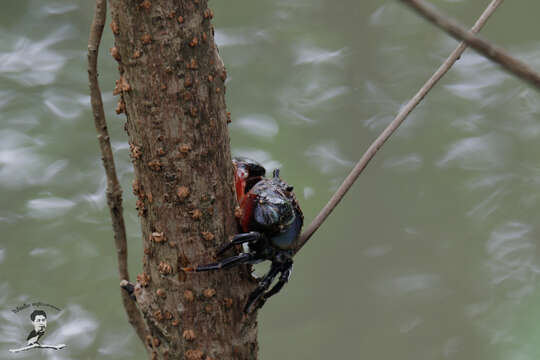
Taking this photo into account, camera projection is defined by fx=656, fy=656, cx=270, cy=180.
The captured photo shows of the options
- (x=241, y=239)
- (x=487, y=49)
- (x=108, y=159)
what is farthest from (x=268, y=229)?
(x=487, y=49)

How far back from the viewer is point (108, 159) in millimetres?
1312

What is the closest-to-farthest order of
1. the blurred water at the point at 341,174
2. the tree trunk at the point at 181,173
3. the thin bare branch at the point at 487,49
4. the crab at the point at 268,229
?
the thin bare branch at the point at 487,49
the tree trunk at the point at 181,173
the crab at the point at 268,229
the blurred water at the point at 341,174

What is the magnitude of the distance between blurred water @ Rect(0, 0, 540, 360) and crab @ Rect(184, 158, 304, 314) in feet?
4.61

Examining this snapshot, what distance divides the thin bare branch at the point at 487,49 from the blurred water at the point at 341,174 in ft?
7.17

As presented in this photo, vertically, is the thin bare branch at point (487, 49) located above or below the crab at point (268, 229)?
below

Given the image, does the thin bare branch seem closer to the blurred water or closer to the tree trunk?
the tree trunk

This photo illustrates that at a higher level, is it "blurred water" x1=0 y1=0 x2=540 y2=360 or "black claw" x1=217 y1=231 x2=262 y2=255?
"blurred water" x1=0 y1=0 x2=540 y2=360

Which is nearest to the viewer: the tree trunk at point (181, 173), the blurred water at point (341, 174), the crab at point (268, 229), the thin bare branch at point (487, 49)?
the thin bare branch at point (487, 49)

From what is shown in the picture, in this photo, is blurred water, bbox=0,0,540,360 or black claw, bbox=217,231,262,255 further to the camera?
blurred water, bbox=0,0,540,360

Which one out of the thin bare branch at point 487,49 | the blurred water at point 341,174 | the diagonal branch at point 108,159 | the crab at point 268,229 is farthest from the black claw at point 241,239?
the blurred water at point 341,174

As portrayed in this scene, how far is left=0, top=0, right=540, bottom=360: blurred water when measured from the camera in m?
2.64

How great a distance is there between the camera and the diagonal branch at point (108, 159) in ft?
3.99

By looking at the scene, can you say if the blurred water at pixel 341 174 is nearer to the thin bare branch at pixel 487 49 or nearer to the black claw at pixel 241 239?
the black claw at pixel 241 239

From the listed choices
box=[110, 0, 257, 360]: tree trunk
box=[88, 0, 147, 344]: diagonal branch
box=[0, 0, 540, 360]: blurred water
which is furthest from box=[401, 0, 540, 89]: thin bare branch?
box=[0, 0, 540, 360]: blurred water
